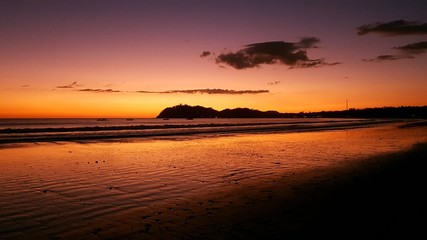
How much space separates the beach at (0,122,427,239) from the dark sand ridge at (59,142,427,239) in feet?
0.08

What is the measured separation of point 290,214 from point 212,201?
265 cm

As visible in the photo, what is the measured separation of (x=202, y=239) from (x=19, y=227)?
174 inches

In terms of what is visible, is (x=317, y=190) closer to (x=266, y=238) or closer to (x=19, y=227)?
(x=266, y=238)

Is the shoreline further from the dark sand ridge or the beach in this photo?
the dark sand ridge

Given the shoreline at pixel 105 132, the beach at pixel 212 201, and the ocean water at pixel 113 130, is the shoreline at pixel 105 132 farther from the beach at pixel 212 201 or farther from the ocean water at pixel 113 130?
the beach at pixel 212 201

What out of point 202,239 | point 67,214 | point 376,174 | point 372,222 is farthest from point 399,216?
point 67,214

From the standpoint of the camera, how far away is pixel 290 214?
9.05 meters

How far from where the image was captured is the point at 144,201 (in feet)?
34.7

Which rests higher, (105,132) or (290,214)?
(105,132)

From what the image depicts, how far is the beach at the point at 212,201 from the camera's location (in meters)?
7.71

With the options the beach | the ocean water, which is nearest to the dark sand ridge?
the beach

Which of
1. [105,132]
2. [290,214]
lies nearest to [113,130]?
[105,132]

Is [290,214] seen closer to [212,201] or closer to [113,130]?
[212,201]

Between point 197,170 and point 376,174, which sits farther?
point 197,170
